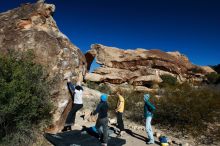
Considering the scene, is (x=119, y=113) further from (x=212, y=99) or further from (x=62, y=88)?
(x=212, y=99)

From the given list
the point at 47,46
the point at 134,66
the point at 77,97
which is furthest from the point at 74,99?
the point at 134,66

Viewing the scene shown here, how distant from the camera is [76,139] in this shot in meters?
8.02

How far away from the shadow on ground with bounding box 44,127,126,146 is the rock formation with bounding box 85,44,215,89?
24642 millimetres

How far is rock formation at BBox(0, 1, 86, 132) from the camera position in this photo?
8.27 metres

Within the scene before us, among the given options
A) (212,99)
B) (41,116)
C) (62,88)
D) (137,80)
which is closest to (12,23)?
(62,88)

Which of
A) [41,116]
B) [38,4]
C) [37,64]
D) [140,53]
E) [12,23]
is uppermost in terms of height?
[140,53]

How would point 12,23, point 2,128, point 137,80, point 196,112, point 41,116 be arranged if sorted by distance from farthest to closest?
point 137,80, point 196,112, point 12,23, point 41,116, point 2,128

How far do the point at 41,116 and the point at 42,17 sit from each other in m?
4.09

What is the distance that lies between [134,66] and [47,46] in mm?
30789

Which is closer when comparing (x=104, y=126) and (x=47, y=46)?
(x=104, y=126)

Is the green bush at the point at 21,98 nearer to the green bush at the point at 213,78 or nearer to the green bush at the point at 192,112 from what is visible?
the green bush at the point at 192,112

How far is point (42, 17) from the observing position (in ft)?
32.6

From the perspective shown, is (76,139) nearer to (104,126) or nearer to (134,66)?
(104,126)

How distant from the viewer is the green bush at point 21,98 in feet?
21.6
